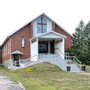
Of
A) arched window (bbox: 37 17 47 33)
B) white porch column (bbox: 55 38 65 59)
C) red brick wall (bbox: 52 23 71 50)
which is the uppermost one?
arched window (bbox: 37 17 47 33)

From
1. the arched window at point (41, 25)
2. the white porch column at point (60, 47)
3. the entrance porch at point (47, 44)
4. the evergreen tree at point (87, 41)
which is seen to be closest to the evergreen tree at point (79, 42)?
the evergreen tree at point (87, 41)

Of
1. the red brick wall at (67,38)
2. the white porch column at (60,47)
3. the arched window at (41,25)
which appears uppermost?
the arched window at (41,25)

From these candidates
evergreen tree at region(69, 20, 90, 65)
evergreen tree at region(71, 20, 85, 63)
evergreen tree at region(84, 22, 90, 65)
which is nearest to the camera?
evergreen tree at region(71, 20, 85, 63)

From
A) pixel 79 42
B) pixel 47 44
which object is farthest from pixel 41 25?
pixel 79 42

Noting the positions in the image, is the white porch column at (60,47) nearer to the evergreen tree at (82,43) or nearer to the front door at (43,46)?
the front door at (43,46)

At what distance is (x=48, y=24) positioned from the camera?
47.3 metres

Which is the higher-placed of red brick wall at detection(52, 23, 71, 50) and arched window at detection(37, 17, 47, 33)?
arched window at detection(37, 17, 47, 33)

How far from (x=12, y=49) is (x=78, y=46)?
16302 millimetres

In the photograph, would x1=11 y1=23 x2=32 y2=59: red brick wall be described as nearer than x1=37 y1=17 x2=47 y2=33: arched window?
Yes

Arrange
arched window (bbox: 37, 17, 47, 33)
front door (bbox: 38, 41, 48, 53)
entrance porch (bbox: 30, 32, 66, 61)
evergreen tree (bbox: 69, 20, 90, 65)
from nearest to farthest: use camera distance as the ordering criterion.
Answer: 1. entrance porch (bbox: 30, 32, 66, 61)
2. arched window (bbox: 37, 17, 47, 33)
3. front door (bbox: 38, 41, 48, 53)
4. evergreen tree (bbox: 69, 20, 90, 65)

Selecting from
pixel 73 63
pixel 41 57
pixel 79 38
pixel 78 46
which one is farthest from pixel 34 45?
pixel 79 38

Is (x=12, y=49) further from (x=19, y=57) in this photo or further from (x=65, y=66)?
(x=65, y=66)

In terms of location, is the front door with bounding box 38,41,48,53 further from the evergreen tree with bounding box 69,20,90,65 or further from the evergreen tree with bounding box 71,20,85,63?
the evergreen tree with bounding box 71,20,85,63

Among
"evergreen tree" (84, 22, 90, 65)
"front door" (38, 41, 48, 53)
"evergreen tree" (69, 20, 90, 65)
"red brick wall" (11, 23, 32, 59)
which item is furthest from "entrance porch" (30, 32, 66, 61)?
"evergreen tree" (84, 22, 90, 65)
